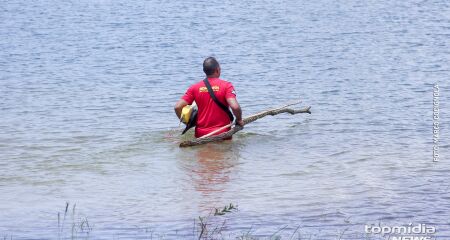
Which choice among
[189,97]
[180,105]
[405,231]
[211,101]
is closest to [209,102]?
[211,101]

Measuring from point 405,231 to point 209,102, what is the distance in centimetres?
550

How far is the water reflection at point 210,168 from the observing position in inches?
500

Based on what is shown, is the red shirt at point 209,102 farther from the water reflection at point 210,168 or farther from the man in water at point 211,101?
the water reflection at point 210,168

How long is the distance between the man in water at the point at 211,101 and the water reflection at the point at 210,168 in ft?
1.04

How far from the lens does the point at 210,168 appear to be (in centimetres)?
1462

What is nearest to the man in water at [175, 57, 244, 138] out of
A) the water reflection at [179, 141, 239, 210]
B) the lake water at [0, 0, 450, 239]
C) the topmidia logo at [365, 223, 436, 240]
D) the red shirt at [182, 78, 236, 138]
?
the red shirt at [182, 78, 236, 138]

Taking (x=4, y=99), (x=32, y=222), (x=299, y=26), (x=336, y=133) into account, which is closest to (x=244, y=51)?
(x=299, y=26)

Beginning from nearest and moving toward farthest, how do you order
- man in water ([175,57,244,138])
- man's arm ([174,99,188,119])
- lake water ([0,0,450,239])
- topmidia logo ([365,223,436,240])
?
topmidia logo ([365,223,436,240]), lake water ([0,0,450,239]), man in water ([175,57,244,138]), man's arm ([174,99,188,119])

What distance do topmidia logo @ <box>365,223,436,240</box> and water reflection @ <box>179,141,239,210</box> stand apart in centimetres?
223

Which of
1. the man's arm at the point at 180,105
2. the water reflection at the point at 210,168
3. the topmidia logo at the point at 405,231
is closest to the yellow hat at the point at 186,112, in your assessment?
the man's arm at the point at 180,105

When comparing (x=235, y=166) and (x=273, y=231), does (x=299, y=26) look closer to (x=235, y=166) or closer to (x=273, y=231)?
(x=235, y=166)

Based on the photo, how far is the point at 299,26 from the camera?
37.2m

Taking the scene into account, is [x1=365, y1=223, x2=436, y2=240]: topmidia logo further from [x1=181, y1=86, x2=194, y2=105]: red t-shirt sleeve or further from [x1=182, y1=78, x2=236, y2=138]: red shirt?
[x1=181, y1=86, x2=194, y2=105]: red t-shirt sleeve

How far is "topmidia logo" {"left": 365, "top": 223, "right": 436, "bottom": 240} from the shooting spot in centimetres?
Answer: 1005
